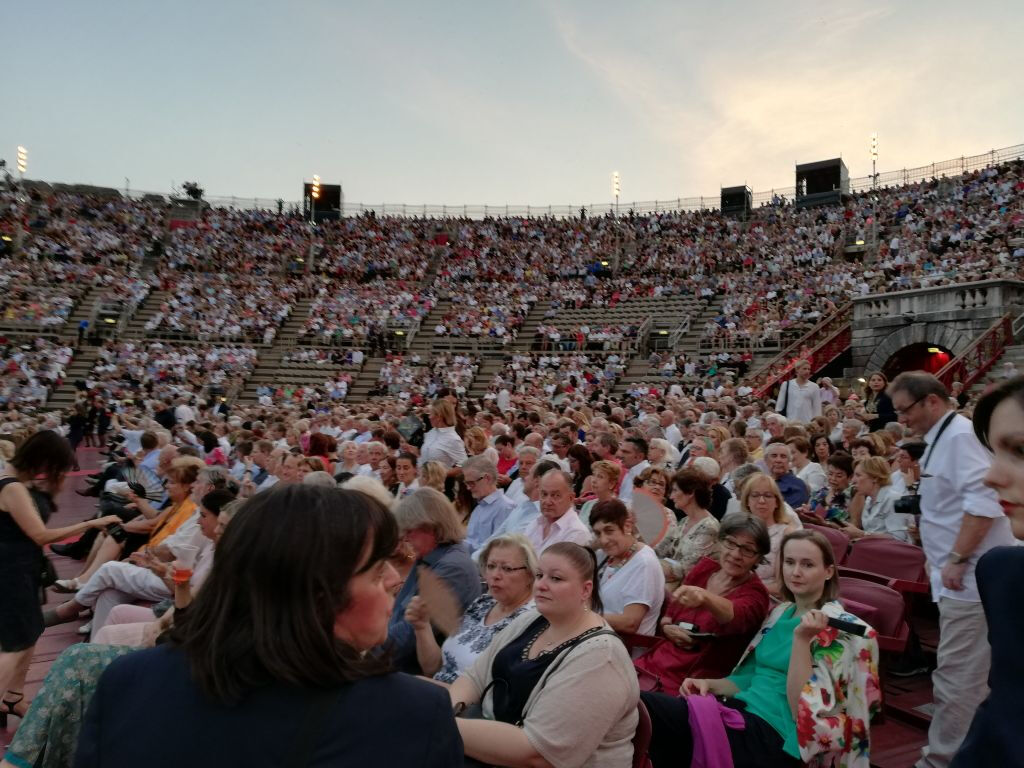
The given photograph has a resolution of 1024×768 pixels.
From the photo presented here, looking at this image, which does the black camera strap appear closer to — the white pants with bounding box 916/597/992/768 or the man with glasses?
the white pants with bounding box 916/597/992/768

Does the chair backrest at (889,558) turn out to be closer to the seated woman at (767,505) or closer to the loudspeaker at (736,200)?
the seated woman at (767,505)

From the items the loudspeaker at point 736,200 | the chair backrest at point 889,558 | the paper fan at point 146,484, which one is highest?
the loudspeaker at point 736,200

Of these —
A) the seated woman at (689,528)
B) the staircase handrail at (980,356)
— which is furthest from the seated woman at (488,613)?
the staircase handrail at (980,356)

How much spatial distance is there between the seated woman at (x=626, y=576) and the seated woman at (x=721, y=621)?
0.11 meters

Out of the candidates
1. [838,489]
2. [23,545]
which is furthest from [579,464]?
[23,545]

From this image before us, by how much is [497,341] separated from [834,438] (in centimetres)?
1905

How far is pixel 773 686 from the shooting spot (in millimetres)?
2840

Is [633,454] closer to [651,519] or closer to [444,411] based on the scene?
[651,519]

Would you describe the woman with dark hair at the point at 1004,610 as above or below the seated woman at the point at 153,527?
above

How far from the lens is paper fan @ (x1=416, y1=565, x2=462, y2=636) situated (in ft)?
10.7

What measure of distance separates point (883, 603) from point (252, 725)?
3473mm

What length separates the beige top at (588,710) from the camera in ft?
6.90


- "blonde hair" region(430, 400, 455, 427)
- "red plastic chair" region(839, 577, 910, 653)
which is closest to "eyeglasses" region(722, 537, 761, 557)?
"red plastic chair" region(839, 577, 910, 653)

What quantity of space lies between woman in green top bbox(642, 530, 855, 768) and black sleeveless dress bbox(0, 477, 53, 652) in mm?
3030
